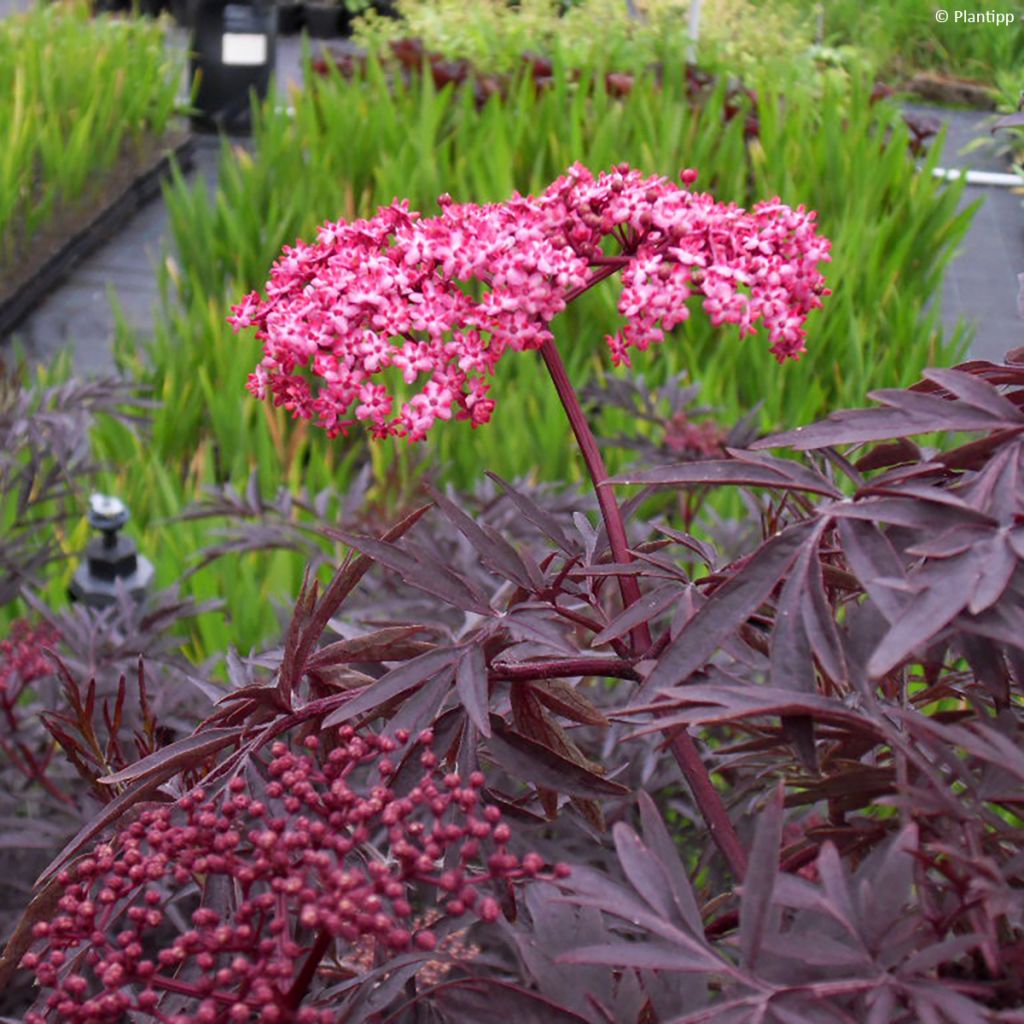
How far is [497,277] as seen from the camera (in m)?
0.60

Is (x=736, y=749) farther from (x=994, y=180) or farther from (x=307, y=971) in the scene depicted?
(x=994, y=180)

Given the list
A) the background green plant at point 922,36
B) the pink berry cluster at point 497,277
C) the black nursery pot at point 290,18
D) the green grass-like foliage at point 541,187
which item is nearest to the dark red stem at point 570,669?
the pink berry cluster at point 497,277

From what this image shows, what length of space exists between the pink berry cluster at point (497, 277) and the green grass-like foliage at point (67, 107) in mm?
2563

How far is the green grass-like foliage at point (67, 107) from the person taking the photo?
3.26 m

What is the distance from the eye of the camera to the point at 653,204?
2.15ft

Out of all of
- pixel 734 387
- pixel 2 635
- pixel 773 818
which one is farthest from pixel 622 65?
pixel 773 818

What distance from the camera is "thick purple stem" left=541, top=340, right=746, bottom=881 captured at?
55cm

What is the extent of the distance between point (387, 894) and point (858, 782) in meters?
0.20

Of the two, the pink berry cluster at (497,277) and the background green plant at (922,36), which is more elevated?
the background green plant at (922,36)

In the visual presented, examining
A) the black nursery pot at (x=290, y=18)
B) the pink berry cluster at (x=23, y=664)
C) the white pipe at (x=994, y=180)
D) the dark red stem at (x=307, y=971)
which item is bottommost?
the pink berry cluster at (x=23, y=664)

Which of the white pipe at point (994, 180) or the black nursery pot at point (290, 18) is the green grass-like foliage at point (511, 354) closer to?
the white pipe at point (994, 180)

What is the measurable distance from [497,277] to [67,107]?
3541 mm

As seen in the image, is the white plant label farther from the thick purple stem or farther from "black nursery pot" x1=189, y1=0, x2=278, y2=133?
the thick purple stem

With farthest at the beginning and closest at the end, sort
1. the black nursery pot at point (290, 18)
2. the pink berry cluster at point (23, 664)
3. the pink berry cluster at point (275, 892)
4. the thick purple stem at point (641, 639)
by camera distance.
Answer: the black nursery pot at point (290, 18) < the pink berry cluster at point (23, 664) < the thick purple stem at point (641, 639) < the pink berry cluster at point (275, 892)
